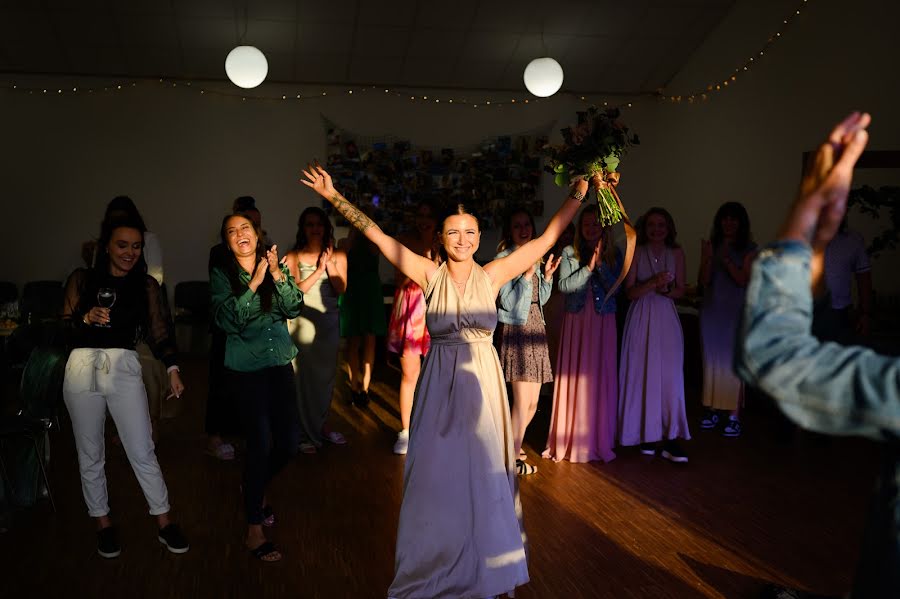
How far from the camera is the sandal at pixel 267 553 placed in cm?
333

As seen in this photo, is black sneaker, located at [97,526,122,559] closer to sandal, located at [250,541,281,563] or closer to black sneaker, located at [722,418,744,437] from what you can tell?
sandal, located at [250,541,281,563]

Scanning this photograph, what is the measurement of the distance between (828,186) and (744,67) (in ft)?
23.8

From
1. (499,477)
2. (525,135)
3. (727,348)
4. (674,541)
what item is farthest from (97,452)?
(525,135)

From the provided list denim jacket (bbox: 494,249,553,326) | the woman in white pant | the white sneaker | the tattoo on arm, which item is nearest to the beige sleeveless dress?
the tattoo on arm

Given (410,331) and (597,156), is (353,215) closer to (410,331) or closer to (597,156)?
(597,156)

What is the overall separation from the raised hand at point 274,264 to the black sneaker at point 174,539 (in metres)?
1.22

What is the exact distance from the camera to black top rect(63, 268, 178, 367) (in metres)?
3.30

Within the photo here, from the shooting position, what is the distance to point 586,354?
489 cm

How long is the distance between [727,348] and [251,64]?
4.64 meters

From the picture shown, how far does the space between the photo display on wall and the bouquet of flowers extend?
5.78 m

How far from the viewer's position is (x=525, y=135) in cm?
924

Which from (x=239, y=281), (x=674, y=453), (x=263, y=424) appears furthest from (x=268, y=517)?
(x=674, y=453)

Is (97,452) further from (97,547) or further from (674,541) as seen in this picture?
(674,541)

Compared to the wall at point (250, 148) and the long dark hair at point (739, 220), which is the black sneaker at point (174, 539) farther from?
the wall at point (250, 148)
